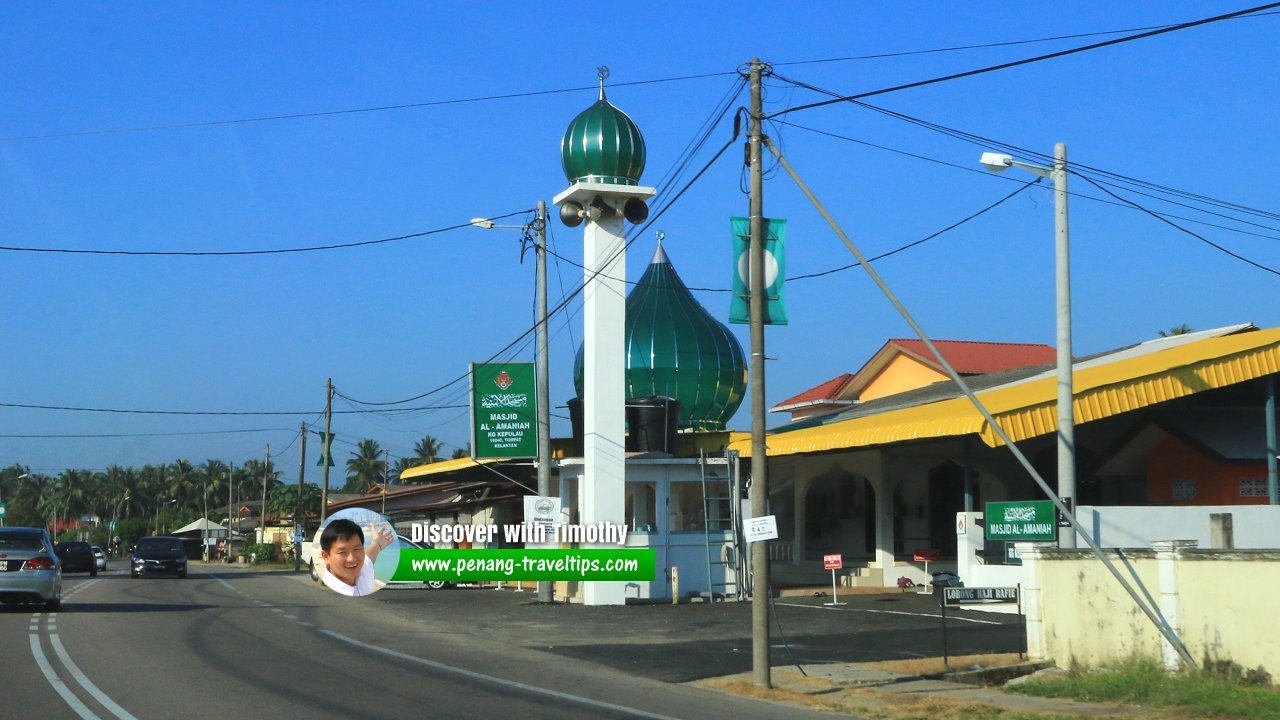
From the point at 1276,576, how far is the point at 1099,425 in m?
16.9

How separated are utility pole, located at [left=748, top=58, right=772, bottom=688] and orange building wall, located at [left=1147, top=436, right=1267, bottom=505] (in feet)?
49.5

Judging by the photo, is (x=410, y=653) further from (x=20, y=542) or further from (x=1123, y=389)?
(x=1123, y=389)

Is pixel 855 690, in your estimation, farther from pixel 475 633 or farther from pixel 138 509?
pixel 138 509

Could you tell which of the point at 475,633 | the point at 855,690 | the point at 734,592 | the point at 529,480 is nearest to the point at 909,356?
the point at 529,480

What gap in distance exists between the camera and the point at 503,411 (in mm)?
27797

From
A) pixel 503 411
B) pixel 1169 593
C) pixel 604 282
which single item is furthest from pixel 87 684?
pixel 604 282

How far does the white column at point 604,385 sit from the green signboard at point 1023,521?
903cm

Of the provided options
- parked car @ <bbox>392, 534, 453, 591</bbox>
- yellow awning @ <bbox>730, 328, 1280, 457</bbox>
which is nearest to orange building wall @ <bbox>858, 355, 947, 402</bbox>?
parked car @ <bbox>392, 534, 453, 591</bbox>

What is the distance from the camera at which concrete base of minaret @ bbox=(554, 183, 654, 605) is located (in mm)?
27000

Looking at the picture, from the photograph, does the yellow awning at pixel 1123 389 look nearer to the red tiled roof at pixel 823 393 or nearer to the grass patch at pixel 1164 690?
the grass patch at pixel 1164 690

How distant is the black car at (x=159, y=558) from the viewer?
44.7 m


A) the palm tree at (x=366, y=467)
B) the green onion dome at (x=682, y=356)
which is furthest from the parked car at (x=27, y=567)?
the palm tree at (x=366, y=467)

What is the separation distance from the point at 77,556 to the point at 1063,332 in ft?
143

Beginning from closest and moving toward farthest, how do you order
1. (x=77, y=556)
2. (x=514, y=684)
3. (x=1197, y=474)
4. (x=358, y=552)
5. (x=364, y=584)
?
(x=514, y=684)
(x=1197, y=474)
(x=358, y=552)
(x=364, y=584)
(x=77, y=556)
